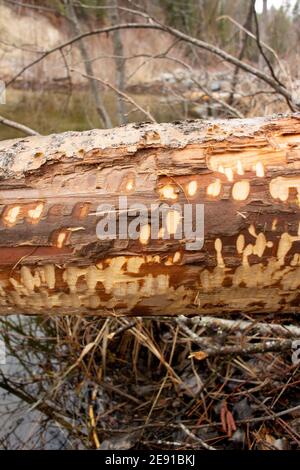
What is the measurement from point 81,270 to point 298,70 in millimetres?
3155

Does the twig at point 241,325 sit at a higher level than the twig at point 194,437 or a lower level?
higher

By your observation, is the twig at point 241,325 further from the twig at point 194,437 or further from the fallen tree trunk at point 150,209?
the fallen tree trunk at point 150,209

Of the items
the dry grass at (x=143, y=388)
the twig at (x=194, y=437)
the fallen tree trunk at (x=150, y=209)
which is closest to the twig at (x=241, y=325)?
the dry grass at (x=143, y=388)

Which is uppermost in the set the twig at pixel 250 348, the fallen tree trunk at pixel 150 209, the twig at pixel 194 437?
the fallen tree trunk at pixel 150 209

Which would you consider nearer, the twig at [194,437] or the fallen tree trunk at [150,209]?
the fallen tree trunk at [150,209]

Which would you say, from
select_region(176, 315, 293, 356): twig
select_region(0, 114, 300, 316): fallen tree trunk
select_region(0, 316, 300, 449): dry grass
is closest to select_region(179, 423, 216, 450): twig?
select_region(0, 316, 300, 449): dry grass

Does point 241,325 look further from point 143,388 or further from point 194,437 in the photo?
point 143,388

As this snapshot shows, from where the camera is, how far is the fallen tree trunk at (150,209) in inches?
30.0

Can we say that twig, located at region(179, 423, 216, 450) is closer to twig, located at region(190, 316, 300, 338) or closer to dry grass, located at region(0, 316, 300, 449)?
dry grass, located at region(0, 316, 300, 449)

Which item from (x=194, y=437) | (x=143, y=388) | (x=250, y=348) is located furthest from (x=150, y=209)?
(x=143, y=388)

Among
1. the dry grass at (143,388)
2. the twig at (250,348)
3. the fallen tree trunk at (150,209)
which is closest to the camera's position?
the fallen tree trunk at (150,209)

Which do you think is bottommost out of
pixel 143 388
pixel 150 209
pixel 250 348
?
pixel 143 388

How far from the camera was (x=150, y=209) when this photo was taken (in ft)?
2.50
